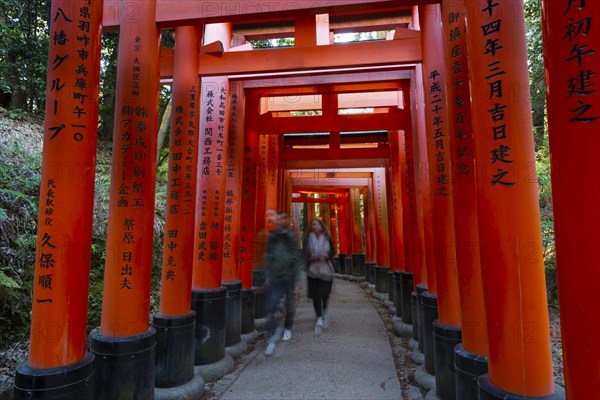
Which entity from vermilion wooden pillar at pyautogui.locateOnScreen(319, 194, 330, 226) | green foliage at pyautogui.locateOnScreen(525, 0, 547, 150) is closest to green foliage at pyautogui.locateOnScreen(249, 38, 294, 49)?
green foliage at pyautogui.locateOnScreen(525, 0, 547, 150)

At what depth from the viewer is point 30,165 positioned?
6.35m

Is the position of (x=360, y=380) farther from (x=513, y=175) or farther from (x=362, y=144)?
(x=362, y=144)

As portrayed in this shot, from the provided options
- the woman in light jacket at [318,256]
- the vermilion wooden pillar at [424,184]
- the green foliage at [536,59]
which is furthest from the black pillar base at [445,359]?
the green foliage at [536,59]

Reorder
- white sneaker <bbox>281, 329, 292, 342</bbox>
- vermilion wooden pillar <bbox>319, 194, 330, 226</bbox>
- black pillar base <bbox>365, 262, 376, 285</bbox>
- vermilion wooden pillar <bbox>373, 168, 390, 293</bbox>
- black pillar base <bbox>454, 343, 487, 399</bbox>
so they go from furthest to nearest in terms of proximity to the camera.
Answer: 1. vermilion wooden pillar <bbox>319, 194, 330, 226</bbox>
2. black pillar base <bbox>365, 262, 376, 285</bbox>
3. vermilion wooden pillar <bbox>373, 168, 390, 293</bbox>
4. white sneaker <bbox>281, 329, 292, 342</bbox>
5. black pillar base <bbox>454, 343, 487, 399</bbox>

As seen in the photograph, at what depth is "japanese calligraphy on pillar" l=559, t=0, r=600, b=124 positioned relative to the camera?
4.74 feet

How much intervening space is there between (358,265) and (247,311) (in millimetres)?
10382

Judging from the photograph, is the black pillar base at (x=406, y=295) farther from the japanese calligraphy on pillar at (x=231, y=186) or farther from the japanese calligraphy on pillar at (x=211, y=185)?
the japanese calligraphy on pillar at (x=211, y=185)

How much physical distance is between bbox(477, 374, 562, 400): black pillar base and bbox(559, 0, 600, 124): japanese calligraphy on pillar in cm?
154

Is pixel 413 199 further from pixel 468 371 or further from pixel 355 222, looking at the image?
pixel 355 222

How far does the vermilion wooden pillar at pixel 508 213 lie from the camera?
213 centimetres

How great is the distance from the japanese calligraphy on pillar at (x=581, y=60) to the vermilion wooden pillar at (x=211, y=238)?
13.6 feet

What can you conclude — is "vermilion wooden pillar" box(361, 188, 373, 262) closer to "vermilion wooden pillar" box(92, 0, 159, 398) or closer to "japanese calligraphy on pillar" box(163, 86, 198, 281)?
"japanese calligraphy on pillar" box(163, 86, 198, 281)

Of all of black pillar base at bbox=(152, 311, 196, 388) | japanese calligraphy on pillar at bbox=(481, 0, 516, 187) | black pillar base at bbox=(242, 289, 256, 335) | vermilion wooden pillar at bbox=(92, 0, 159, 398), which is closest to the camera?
japanese calligraphy on pillar at bbox=(481, 0, 516, 187)

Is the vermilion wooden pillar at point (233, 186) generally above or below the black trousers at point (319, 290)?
above
